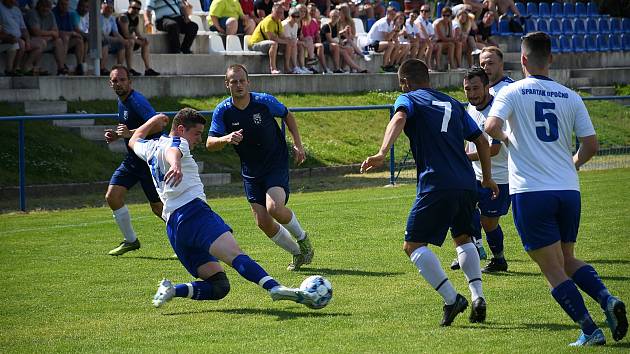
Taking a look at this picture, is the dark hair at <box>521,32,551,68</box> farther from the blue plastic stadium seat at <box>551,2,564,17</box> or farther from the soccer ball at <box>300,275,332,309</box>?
the blue plastic stadium seat at <box>551,2,564,17</box>

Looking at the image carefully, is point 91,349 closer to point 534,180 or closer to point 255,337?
point 255,337

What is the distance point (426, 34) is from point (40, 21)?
37.4ft

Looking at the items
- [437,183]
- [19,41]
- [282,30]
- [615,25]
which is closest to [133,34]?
[19,41]

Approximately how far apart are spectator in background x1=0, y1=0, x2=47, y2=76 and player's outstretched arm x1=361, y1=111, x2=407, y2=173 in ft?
47.7

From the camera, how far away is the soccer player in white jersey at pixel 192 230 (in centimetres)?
851

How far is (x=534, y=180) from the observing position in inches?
284

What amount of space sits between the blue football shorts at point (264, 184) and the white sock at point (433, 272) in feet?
10.6

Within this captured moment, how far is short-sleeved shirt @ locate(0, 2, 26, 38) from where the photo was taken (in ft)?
68.2

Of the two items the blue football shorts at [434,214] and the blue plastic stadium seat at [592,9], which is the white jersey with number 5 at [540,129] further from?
the blue plastic stadium seat at [592,9]

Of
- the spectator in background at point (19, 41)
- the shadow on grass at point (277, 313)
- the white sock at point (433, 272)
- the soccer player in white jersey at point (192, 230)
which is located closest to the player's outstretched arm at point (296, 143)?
the soccer player in white jersey at point (192, 230)

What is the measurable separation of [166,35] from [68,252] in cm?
1323

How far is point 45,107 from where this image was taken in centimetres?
2097

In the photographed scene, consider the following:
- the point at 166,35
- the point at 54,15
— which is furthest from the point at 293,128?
the point at 166,35

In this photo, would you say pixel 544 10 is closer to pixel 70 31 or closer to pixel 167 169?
pixel 70 31
